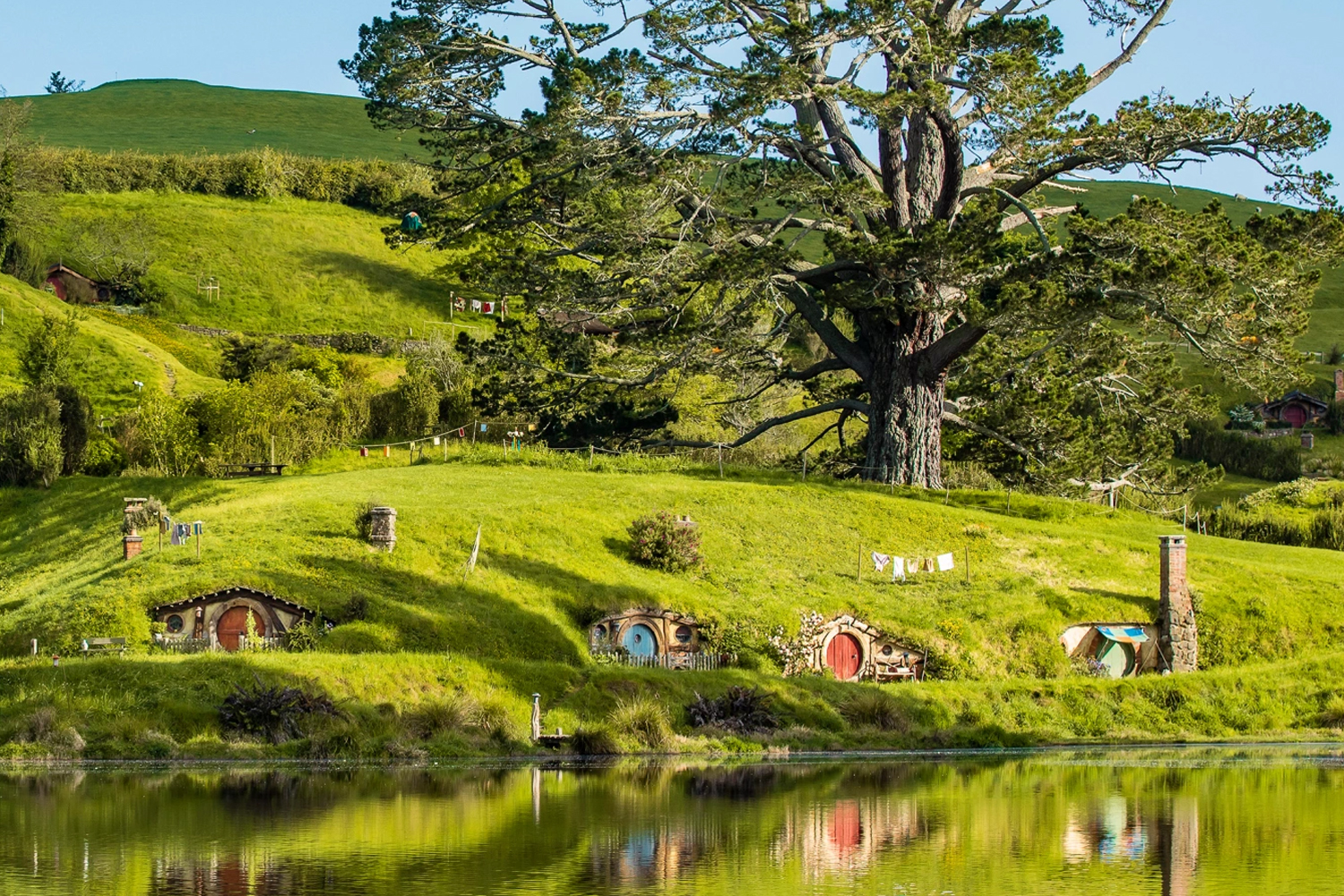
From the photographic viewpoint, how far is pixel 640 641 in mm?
45719

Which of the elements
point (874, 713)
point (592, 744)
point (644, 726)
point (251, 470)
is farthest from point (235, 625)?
point (251, 470)

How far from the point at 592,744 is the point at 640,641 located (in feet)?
24.5

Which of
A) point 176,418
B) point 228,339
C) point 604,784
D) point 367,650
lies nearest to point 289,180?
point 228,339

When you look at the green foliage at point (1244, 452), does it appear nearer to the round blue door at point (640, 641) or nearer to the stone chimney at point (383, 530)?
the round blue door at point (640, 641)

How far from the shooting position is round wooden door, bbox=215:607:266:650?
140ft

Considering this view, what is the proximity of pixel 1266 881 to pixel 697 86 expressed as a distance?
36640mm

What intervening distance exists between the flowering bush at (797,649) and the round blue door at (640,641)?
331 cm

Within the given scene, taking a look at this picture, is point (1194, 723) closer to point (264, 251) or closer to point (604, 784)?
point (604, 784)

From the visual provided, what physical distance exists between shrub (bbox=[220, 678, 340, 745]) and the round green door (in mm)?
23593

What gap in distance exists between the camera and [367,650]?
41750 mm

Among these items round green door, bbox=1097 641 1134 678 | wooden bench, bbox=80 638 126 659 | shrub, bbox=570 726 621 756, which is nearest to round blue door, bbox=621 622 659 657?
shrub, bbox=570 726 621 756

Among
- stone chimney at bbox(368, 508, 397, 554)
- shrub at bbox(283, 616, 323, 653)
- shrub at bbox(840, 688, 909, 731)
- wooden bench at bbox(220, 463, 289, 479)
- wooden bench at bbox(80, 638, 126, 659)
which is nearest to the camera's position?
wooden bench at bbox(80, 638, 126, 659)

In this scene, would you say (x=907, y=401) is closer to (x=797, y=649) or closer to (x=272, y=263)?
(x=797, y=649)

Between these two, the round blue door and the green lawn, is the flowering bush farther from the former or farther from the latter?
the green lawn
